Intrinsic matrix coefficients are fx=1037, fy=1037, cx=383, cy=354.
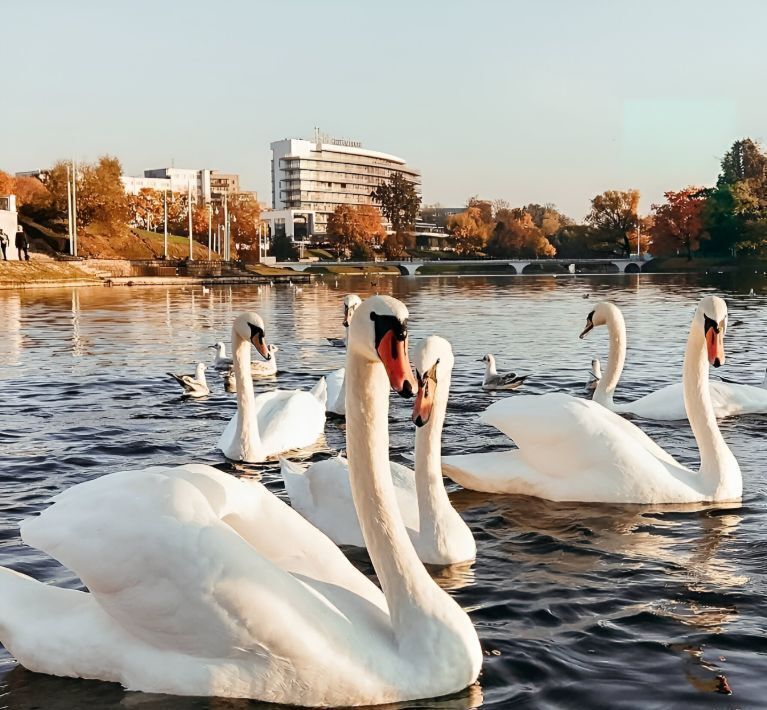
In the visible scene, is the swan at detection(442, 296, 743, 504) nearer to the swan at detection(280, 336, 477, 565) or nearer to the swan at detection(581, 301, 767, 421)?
the swan at detection(280, 336, 477, 565)

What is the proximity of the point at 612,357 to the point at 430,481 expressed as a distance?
19.7ft

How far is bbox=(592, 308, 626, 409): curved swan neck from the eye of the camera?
1177 centimetres

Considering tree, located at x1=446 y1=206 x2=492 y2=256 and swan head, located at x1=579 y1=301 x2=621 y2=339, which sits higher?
tree, located at x1=446 y1=206 x2=492 y2=256

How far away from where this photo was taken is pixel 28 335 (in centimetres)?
2608

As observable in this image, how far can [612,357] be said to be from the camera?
38.9 feet

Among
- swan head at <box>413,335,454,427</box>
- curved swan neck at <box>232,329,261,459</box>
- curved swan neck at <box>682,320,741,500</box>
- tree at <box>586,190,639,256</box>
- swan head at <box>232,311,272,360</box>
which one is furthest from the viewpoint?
tree at <box>586,190,639,256</box>

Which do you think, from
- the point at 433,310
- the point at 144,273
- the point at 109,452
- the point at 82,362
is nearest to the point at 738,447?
the point at 109,452

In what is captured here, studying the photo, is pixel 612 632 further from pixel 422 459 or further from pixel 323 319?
pixel 323 319

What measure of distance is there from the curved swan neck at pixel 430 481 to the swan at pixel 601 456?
150cm

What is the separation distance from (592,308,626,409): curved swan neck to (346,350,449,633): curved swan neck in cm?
770

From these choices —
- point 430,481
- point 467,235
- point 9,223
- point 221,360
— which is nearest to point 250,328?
point 430,481

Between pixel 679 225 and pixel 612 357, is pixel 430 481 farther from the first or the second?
pixel 679 225

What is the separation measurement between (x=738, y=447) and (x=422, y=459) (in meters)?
5.34

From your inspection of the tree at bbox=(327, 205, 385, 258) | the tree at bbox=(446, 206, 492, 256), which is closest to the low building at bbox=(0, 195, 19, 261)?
the tree at bbox=(327, 205, 385, 258)
